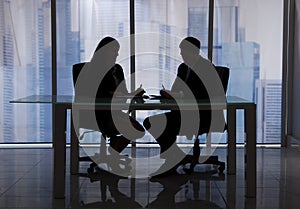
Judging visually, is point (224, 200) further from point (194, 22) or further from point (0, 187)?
point (194, 22)

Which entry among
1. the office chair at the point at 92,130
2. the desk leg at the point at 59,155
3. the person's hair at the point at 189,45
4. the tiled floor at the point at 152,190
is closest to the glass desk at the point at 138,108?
the desk leg at the point at 59,155

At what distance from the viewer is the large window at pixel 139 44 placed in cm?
681

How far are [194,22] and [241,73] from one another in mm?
959

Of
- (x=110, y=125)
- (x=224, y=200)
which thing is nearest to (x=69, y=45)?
(x=110, y=125)

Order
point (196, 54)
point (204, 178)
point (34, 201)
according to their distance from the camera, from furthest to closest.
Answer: point (196, 54) → point (204, 178) → point (34, 201)

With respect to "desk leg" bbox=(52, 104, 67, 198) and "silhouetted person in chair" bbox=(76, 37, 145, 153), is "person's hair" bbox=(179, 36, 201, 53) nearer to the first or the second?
"silhouetted person in chair" bbox=(76, 37, 145, 153)

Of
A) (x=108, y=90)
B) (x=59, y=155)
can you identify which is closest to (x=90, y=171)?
(x=108, y=90)

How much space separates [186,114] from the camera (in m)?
4.91

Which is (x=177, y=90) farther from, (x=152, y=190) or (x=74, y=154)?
(x=74, y=154)

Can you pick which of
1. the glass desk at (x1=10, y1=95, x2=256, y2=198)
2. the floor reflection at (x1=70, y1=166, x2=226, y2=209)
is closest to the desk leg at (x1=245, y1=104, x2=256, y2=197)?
the glass desk at (x1=10, y1=95, x2=256, y2=198)

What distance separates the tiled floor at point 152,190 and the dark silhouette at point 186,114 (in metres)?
0.40

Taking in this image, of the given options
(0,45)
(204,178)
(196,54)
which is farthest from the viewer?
(0,45)

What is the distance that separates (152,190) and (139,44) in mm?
3051

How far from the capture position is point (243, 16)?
6855 millimetres
